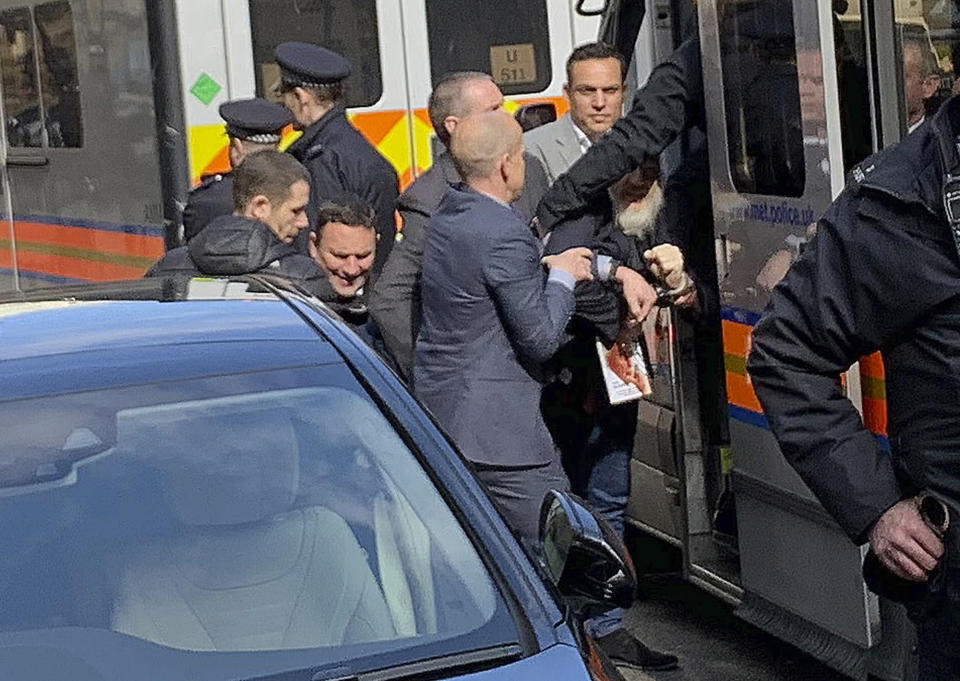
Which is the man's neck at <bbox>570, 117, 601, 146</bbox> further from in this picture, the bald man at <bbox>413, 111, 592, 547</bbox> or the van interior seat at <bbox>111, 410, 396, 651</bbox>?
the van interior seat at <bbox>111, 410, 396, 651</bbox>

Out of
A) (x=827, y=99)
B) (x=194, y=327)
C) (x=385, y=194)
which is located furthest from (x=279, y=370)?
(x=385, y=194)

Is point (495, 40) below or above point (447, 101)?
above

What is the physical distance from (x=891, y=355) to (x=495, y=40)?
232 inches

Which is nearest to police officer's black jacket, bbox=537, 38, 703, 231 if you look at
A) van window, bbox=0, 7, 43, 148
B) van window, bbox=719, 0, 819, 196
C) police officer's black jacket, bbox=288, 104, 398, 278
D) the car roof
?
van window, bbox=719, 0, 819, 196

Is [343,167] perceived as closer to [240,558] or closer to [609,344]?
[609,344]

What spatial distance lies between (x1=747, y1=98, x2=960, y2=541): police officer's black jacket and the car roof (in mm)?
787

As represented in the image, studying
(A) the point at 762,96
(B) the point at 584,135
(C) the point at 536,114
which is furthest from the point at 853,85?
(C) the point at 536,114

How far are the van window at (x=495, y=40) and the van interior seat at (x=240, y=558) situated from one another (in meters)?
5.72

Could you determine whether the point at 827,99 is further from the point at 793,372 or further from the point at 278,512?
the point at 278,512

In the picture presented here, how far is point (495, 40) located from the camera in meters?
9.16

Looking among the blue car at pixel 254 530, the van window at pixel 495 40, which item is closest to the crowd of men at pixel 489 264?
the blue car at pixel 254 530

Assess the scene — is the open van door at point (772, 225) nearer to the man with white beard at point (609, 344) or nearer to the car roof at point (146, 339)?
the man with white beard at point (609, 344)

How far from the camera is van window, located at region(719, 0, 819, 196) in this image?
5121 millimetres

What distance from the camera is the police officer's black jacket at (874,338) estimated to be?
11.0 ft
